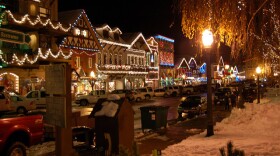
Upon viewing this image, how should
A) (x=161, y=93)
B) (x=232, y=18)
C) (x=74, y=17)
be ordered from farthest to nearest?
1. (x=161, y=93)
2. (x=74, y=17)
3. (x=232, y=18)

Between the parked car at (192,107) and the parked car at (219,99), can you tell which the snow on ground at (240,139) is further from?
the parked car at (219,99)

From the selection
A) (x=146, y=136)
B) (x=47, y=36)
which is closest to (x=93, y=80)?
(x=47, y=36)

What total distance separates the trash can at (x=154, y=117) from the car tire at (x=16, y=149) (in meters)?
6.41

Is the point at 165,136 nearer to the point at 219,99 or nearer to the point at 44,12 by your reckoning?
the point at 219,99

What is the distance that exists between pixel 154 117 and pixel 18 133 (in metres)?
6.55

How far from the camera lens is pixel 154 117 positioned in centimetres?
1495

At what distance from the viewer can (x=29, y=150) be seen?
11867 mm

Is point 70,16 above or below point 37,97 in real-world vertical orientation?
above

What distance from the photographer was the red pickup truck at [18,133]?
9.07m

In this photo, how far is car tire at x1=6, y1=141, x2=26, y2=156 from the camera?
30.1 ft

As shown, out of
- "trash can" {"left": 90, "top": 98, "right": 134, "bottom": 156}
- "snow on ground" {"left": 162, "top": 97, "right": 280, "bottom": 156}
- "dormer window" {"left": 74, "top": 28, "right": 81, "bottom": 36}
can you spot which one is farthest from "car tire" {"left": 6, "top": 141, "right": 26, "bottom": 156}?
"dormer window" {"left": 74, "top": 28, "right": 81, "bottom": 36}

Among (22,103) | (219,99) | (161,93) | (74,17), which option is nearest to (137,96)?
(161,93)

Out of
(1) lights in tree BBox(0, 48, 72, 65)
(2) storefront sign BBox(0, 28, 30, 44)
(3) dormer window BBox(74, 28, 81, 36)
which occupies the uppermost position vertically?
(3) dormer window BBox(74, 28, 81, 36)

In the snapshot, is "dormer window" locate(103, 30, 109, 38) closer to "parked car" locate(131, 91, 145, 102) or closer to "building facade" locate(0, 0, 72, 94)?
"parked car" locate(131, 91, 145, 102)
